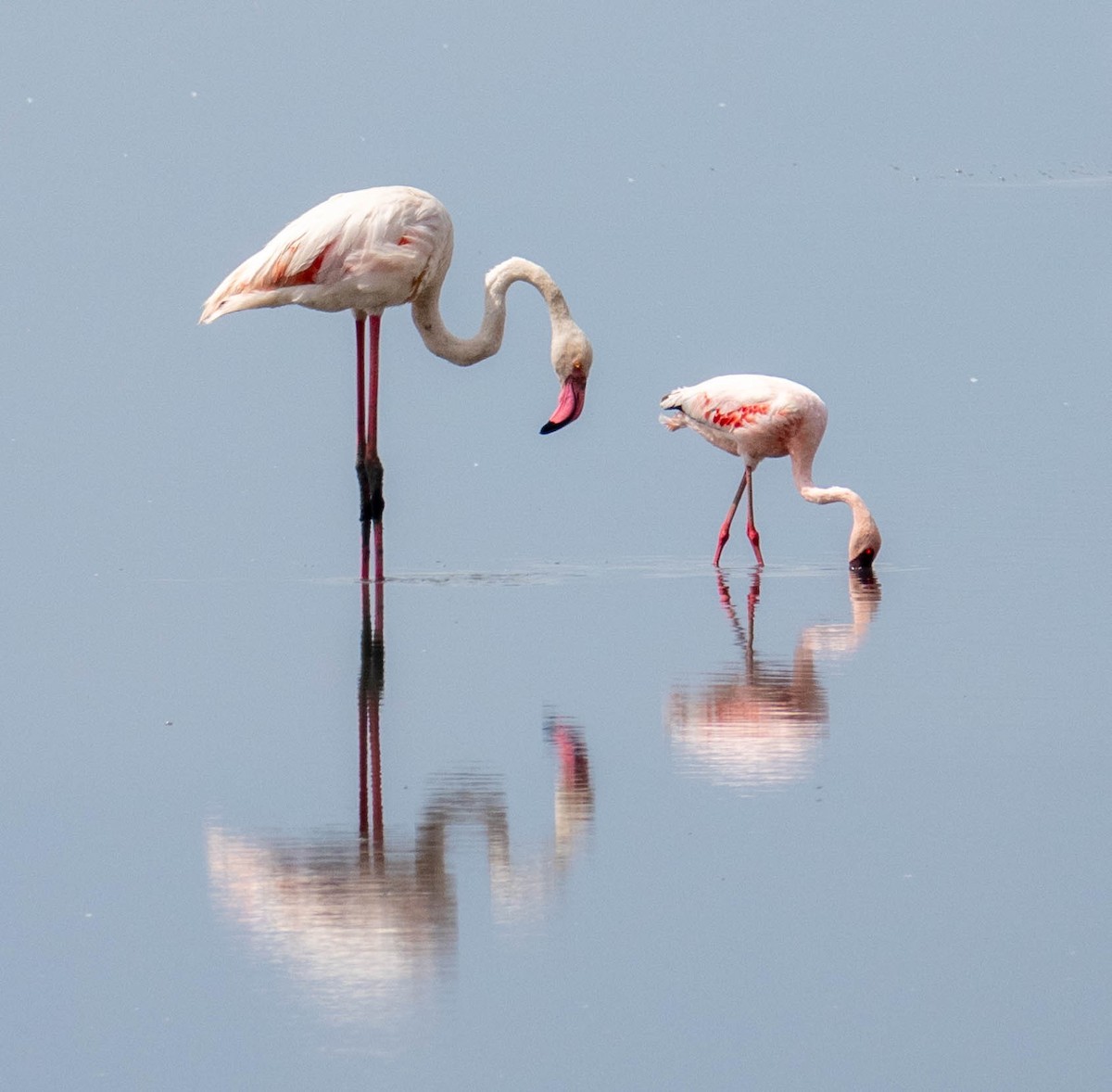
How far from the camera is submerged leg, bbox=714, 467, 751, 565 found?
14.4 m

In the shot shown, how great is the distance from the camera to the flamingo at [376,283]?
13.1 meters

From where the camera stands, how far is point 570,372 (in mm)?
13547

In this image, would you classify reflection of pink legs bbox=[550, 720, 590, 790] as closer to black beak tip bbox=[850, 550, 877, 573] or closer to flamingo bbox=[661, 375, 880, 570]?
black beak tip bbox=[850, 550, 877, 573]

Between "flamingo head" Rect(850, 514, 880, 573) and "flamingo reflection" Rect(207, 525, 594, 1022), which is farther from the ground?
"flamingo head" Rect(850, 514, 880, 573)

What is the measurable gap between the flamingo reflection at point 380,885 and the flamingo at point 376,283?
6130mm

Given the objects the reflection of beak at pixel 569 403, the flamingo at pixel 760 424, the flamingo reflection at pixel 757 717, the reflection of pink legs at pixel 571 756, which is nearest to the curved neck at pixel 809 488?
the flamingo at pixel 760 424

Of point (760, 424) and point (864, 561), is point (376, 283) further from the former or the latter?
point (864, 561)

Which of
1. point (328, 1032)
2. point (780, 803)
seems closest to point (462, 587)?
point (780, 803)

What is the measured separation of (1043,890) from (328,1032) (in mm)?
2169

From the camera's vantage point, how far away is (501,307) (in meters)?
13.9

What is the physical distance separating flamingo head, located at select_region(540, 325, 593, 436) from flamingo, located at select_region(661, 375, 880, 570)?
5.04 ft

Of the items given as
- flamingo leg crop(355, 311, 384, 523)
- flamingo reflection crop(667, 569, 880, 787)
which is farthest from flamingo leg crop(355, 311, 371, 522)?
flamingo reflection crop(667, 569, 880, 787)

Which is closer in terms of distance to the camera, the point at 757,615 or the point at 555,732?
the point at 555,732

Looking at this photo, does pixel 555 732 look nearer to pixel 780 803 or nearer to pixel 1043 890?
pixel 780 803
